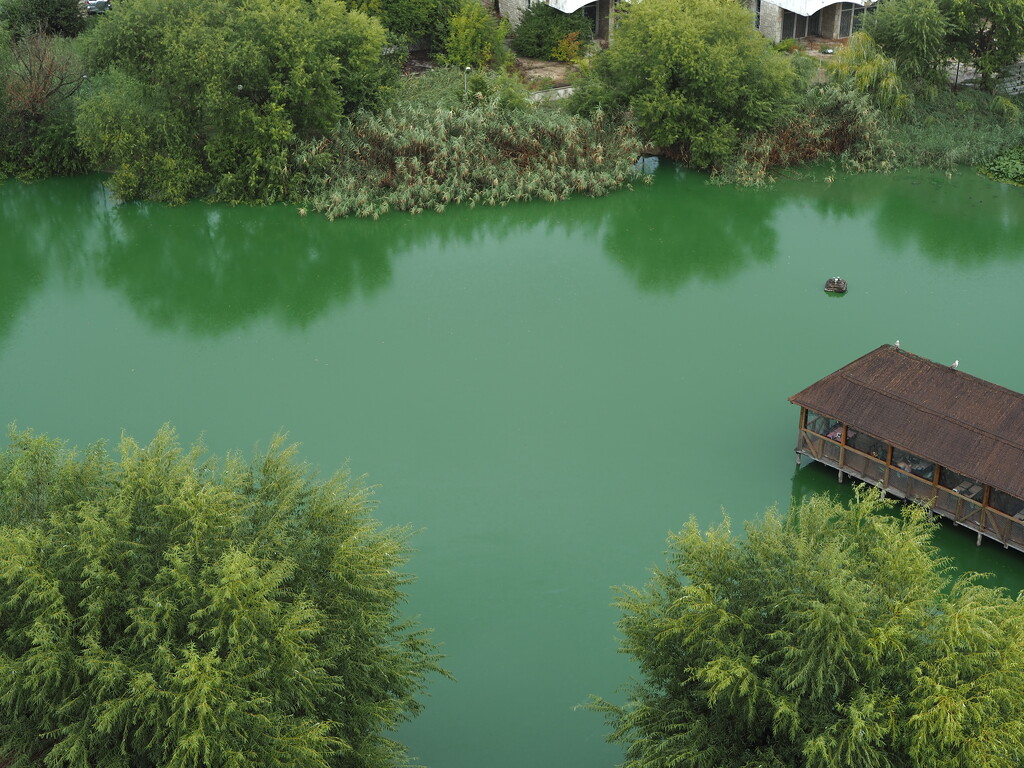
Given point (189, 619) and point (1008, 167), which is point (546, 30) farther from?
point (189, 619)

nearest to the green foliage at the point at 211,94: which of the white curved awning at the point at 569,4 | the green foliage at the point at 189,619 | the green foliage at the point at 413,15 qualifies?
the green foliage at the point at 413,15

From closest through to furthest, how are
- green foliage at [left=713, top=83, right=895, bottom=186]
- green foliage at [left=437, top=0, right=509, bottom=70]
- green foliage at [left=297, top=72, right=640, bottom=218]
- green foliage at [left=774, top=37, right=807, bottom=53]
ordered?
green foliage at [left=297, top=72, right=640, bottom=218]
green foliage at [left=713, top=83, right=895, bottom=186]
green foliage at [left=774, top=37, right=807, bottom=53]
green foliage at [left=437, top=0, right=509, bottom=70]

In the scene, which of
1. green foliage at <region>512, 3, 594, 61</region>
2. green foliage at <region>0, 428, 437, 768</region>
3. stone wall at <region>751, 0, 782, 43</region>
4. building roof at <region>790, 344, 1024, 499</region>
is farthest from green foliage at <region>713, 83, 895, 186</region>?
green foliage at <region>0, 428, 437, 768</region>

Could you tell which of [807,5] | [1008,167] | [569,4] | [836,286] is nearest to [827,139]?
[1008,167]

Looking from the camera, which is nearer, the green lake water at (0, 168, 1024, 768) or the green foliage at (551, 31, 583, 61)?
the green lake water at (0, 168, 1024, 768)

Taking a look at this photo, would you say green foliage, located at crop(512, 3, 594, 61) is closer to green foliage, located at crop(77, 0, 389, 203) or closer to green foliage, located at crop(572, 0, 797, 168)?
green foliage, located at crop(572, 0, 797, 168)

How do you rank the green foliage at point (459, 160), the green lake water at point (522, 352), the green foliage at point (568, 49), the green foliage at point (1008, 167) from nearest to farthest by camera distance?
the green lake water at point (522, 352) → the green foliage at point (459, 160) → the green foliage at point (1008, 167) → the green foliage at point (568, 49)

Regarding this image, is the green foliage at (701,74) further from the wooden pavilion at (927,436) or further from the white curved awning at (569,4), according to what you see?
the wooden pavilion at (927,436)

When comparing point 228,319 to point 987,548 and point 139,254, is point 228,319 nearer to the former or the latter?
point 139,254
